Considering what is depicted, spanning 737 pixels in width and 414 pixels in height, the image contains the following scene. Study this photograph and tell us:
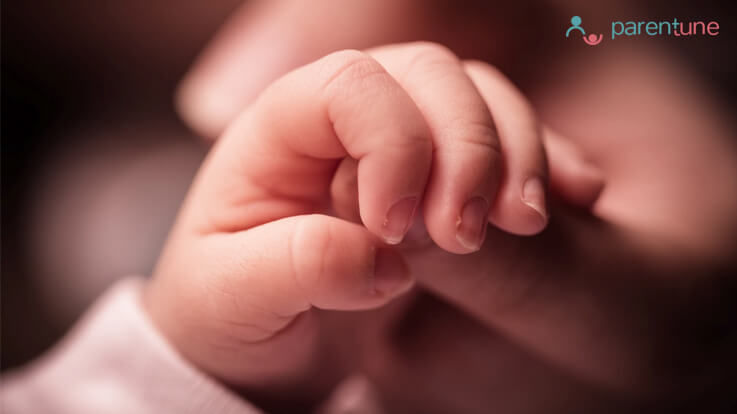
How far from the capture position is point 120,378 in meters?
0.51

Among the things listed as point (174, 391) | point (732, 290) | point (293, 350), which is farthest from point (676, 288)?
point (174, 391)

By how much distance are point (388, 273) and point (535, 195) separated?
0.32 ft

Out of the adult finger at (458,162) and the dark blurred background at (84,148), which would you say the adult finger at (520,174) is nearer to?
the adult finger at (458,162)

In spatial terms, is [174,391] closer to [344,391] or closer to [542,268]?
[344,391]

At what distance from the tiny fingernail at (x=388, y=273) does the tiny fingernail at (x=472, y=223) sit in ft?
0.16

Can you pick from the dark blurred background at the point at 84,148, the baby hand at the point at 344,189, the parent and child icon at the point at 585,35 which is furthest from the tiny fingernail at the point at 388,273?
the dark blurred background at the point at 84,148

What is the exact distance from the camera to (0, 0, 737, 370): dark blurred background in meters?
0.78

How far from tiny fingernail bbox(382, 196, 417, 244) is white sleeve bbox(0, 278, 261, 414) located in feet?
0.88

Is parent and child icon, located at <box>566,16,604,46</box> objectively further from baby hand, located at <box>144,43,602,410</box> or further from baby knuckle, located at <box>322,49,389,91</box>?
baby knuckle, located at <box>322,49,389,91</box>

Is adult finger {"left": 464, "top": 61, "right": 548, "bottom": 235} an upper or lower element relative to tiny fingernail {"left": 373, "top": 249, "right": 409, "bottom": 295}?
upper

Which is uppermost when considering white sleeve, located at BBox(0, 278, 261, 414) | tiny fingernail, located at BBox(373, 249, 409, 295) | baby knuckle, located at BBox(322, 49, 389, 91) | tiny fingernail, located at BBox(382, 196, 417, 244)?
baby knuckle, located at BBox(322, 49, 389, 91)

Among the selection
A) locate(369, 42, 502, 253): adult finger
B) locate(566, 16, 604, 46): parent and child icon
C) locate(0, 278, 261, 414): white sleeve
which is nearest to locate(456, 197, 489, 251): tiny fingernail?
locate(369, 42, 502, 253): adult finger

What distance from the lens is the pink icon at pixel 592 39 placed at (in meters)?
0.38

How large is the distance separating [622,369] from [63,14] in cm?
90
